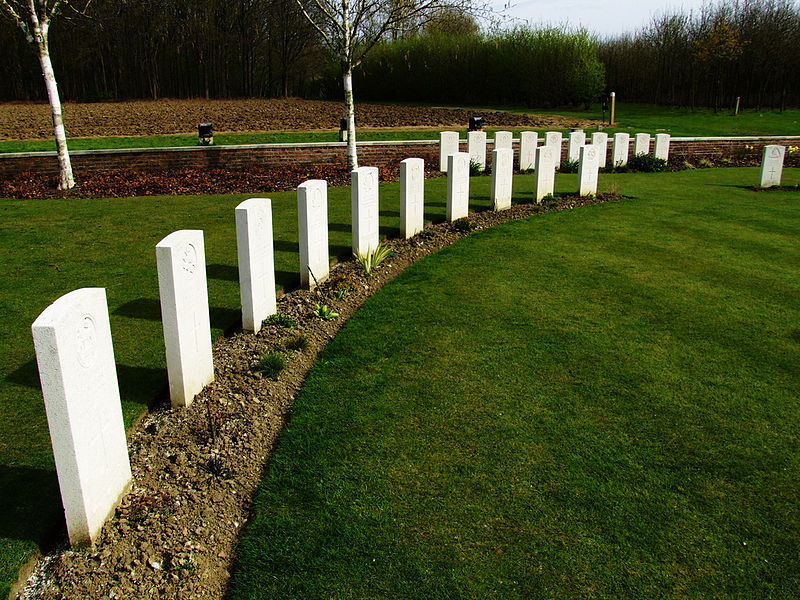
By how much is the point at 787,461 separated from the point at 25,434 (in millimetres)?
4636

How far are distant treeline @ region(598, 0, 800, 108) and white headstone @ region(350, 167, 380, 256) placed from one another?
99.2ft

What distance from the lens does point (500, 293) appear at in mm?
6629

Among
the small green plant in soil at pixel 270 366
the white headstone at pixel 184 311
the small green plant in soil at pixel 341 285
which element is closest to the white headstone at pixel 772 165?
the small green plant in soil at pixel 341 285

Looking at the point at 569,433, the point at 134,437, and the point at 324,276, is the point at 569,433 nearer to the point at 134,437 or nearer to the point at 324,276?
the point at 134,437

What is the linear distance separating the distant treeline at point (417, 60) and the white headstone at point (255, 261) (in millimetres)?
25526

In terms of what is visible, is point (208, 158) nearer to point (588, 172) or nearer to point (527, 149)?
point (527, 149)

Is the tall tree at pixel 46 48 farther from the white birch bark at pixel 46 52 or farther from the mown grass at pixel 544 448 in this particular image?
the mown grass at pixel 544 448

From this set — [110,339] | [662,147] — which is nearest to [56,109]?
[110,339]

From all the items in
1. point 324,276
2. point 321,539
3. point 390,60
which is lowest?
point 321,539

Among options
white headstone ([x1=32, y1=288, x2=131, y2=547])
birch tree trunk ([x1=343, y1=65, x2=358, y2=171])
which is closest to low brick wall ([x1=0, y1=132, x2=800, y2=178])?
birch tree trunk ([x1=343, y1=65, x2=358, y2=171])

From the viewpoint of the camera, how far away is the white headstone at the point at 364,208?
23.3ft

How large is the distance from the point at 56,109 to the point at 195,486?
434 inches

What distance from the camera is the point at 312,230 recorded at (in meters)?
6.38

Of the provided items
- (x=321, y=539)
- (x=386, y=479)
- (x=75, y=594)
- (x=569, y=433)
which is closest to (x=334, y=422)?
(x=386, y=479)
